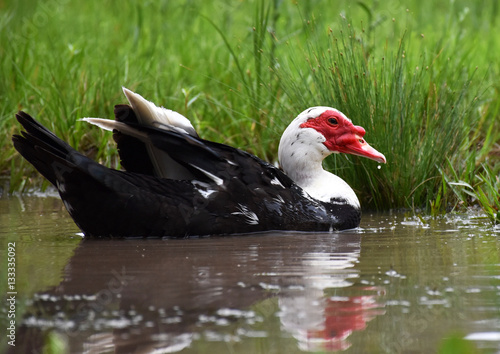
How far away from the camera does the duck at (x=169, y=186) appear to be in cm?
445

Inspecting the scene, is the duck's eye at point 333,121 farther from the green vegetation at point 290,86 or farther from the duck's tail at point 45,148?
the duck's tail at point 45,148

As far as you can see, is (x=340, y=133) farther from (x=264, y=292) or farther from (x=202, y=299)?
(x=202, y=299)

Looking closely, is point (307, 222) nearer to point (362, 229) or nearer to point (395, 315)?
point (362, 229)

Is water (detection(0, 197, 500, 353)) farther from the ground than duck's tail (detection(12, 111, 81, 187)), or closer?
closer

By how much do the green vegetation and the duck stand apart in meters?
0.54

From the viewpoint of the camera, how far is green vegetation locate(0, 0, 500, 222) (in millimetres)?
5379

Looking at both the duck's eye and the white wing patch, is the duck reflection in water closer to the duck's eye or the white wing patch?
the white wing patch

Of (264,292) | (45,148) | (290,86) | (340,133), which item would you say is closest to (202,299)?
(264,292)

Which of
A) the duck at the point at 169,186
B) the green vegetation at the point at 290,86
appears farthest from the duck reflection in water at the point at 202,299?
the green vegetation at the point at 290,86

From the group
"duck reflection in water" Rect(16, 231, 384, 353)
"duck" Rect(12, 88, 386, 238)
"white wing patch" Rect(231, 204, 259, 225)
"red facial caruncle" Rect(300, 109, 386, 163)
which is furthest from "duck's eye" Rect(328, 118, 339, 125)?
"duck reflection in water" Rect(16, 231, 384, 353)

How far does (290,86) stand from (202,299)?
272 cm

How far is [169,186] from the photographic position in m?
4.61

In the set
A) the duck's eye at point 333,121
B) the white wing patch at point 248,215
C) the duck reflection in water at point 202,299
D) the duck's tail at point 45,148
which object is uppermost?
the duck's eye at point 333,121

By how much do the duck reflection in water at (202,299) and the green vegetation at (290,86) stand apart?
134 cm
